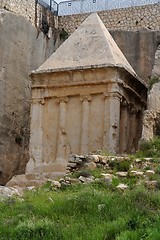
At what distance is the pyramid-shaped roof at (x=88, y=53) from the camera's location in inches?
798

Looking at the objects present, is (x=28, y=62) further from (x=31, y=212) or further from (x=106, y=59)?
(x=31, y=212)

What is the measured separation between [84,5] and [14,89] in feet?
19.9

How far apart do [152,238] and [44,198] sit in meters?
3.25

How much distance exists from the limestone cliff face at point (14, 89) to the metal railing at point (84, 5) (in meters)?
3.10

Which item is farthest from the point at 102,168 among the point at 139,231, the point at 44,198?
the point at 139,231

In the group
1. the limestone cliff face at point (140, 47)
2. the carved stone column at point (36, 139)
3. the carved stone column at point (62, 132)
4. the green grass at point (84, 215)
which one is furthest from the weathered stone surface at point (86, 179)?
the limestone cliff face at point (140, 47)

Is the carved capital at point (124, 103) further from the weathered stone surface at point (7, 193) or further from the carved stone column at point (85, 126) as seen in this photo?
the weathered stone surface at point (7, 193)

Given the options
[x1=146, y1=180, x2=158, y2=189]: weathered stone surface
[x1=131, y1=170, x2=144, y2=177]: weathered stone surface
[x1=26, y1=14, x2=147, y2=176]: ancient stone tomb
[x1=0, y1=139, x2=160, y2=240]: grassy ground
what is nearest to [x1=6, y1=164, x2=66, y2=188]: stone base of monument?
[x1=26, y1=14, x2=147, y2=176]: ancient stone tomb

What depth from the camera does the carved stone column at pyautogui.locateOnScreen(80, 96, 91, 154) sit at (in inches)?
781

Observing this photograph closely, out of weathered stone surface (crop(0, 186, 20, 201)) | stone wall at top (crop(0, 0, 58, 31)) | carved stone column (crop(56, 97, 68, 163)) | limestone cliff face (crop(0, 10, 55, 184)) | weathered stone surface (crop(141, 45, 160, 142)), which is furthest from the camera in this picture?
stone wall at top (crop(0, 0, 58, 31))

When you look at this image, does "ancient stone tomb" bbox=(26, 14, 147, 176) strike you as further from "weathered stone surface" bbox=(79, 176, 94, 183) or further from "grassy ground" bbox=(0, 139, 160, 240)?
"grassy ground" bbox=(0, 139, 160, 240)

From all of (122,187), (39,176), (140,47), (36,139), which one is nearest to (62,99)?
(36,139)

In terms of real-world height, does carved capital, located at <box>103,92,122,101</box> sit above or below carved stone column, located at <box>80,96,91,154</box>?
above

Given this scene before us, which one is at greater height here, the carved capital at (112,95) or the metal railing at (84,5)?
the metal railing at (84,5)
